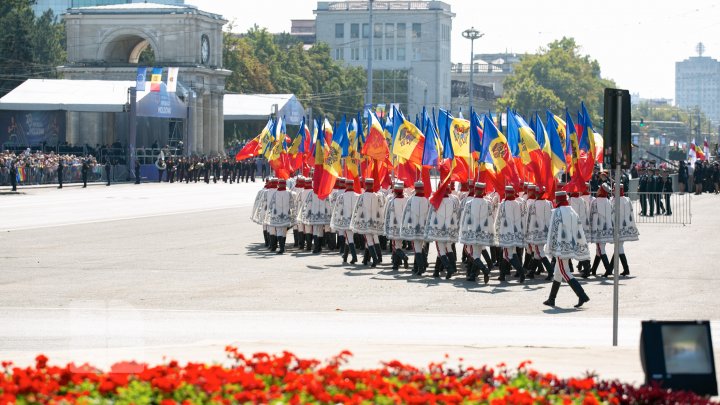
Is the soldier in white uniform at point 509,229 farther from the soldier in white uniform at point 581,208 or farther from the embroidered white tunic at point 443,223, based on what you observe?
the soldier in white uniform at point 581,208

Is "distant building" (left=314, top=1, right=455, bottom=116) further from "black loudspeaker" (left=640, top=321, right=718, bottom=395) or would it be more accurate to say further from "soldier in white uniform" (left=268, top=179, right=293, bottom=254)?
"black loudspeaker" (left=640, top=321, right=718, bottom=395)

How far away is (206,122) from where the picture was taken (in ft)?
282

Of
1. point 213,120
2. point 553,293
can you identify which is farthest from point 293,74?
point 553,293

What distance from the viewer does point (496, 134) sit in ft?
77.8

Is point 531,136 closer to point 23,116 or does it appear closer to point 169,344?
point 169,344

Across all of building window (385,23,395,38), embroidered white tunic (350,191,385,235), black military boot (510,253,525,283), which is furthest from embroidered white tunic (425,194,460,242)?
building window (385,23,395,38)

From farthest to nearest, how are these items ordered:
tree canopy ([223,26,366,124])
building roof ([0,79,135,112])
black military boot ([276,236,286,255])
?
1. tree canopy ([223,26,366,124])
2. building roof ([0,79,135,112])
3. black military boot ([276,236,286,255])

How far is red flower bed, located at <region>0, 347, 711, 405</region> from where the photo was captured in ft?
30.3

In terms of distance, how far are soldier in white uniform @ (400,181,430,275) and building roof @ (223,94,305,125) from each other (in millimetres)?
57827

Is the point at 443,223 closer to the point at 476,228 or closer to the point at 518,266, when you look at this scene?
the point at 476,228

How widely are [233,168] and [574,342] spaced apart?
63.9 meters

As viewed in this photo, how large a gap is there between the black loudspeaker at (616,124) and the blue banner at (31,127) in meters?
58.0

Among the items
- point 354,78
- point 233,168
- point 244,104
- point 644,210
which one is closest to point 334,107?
point 354,78

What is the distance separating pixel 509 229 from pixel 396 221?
239 centimetres
